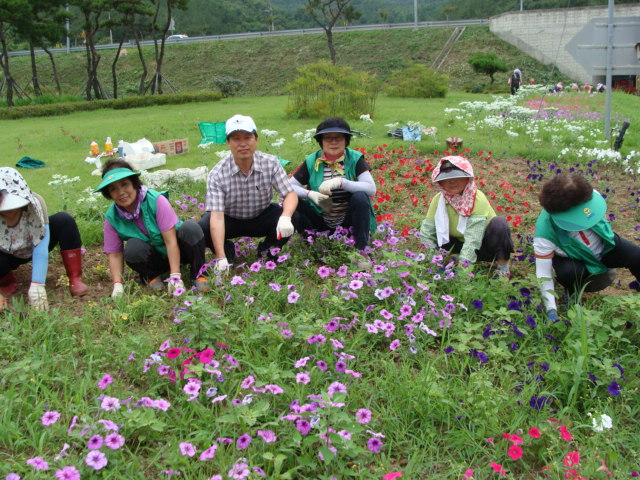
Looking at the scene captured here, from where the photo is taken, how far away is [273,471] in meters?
1.88

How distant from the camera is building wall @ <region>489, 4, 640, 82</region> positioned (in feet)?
99.2

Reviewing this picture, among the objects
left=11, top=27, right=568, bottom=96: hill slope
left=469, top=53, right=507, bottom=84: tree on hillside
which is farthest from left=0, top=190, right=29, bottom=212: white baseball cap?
left=11, top=27, right=568, bottom=96: hill slope

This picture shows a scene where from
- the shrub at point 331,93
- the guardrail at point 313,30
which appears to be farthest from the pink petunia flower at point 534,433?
the guardrail at point 313,30

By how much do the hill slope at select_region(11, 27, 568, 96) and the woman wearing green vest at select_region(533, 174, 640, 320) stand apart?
28.6 m

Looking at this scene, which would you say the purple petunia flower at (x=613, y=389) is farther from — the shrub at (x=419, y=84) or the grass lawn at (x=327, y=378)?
the shrub at (x=419, y=84)

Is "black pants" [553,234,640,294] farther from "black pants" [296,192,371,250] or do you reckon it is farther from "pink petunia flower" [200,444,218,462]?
"pink petunia flower" [200,444,218,462]

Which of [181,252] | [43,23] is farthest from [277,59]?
[181,252]

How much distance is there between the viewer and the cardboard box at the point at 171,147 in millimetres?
8719

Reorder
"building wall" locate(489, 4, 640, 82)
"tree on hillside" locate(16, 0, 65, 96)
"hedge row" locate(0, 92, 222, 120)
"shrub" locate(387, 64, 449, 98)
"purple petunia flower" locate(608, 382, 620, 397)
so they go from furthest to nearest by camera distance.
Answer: "building wall" locate(489, 4, 640, 82)
"tree on hillside" locate(16, 0, 65, 96)
"shrub" locate(387, 64, 449, 98)
"hedge row" locate(0, 92, 222, 120)
"purple petunia flower" locate(608, 382, 620, 397)

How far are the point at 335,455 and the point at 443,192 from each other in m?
2.06

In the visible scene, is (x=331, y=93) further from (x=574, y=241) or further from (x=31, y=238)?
(x=574, y=241)

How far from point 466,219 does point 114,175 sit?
2.16 m

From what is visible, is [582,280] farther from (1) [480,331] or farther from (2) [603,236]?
(1) [480,331]

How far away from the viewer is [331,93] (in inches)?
495
